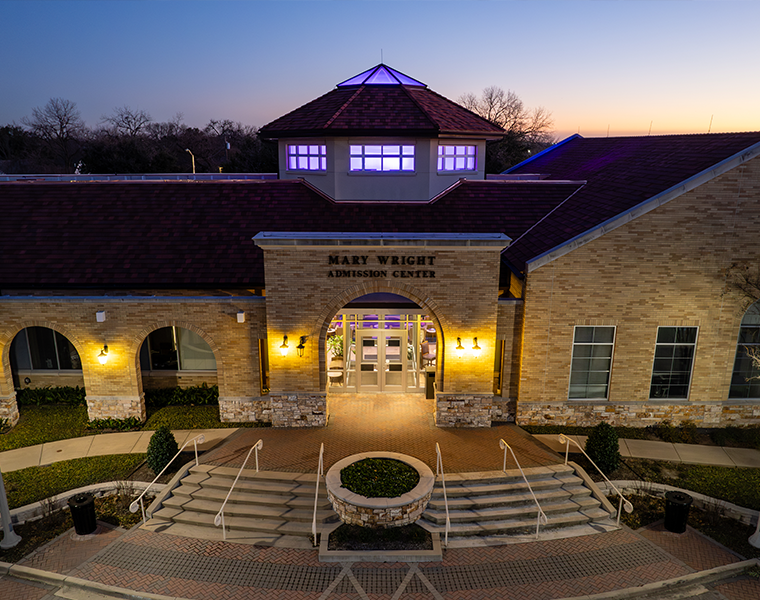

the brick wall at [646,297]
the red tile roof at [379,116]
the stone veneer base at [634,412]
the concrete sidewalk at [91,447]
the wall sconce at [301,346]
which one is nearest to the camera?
the concrete sidewalk at [91,447]

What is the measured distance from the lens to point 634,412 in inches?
681

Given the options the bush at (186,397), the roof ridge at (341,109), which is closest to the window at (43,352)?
the bush at (186,397)

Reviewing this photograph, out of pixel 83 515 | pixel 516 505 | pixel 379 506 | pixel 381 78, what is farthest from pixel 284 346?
pixel 381 78

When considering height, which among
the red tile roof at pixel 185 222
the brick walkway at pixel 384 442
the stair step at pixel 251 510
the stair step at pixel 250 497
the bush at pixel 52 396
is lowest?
the stair step at pixel 251 510

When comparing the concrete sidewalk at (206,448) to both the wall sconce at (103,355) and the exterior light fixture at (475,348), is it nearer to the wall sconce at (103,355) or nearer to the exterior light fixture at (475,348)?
the wall sconce at (103,355)

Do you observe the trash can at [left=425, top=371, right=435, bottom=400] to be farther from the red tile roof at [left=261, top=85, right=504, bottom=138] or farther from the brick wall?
the red tile roof at [left=261, top=85, right=504, bottom=138]

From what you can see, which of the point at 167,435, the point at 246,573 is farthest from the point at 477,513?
the point at 167,435

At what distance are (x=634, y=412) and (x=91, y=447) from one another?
18.1 meters

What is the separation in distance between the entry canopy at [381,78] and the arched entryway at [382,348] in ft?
34.1

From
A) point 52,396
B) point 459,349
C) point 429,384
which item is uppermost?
point 459,349

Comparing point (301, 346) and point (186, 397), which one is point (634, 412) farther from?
point (186, 397)

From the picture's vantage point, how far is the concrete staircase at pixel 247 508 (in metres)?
12.4

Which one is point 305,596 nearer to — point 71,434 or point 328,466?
point 328,466

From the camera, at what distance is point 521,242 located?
19.1 metres
